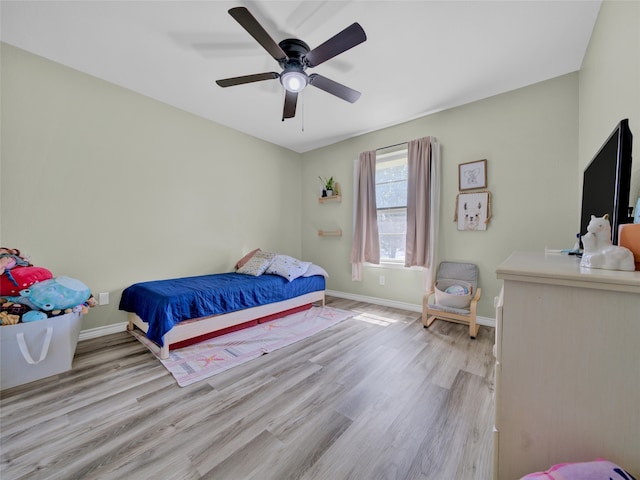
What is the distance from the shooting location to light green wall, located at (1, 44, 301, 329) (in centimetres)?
211

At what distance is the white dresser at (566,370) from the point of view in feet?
2.31

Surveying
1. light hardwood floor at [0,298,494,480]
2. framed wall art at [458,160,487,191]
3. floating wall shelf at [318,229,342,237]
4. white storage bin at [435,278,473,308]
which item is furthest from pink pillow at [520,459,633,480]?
floating wall shelf at [318,229,342,237]

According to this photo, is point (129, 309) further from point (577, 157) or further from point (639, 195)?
point (577, 157)

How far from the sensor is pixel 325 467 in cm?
111

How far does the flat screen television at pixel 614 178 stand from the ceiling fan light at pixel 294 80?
6.10 ft

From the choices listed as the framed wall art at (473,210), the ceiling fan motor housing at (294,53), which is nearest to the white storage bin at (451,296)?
the framed wall art at (473,210)

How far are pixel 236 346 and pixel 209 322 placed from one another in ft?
1.15

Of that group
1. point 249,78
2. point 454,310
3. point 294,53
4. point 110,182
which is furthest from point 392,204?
point 110,182

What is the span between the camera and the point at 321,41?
6.57ft

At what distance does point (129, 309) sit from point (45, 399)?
1.03 meters

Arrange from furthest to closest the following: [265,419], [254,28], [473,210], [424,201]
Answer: [424,201] → [473,210] → [254,28] → [265,419]

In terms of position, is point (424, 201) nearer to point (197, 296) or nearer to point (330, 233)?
point (330, 233)

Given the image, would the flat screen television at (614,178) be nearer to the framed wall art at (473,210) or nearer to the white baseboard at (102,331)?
the framed wall art at (473,210)

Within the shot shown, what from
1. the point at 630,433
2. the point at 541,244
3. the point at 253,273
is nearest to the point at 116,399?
the point at 253,273
